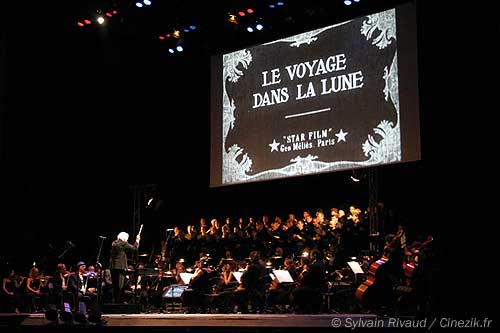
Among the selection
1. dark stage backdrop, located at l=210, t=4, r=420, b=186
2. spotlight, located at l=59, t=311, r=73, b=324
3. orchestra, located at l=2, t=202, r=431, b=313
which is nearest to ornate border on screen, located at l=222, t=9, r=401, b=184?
dark stage backdrop, located at l=210, t=4, r=420, b=186

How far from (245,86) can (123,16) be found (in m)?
2.68

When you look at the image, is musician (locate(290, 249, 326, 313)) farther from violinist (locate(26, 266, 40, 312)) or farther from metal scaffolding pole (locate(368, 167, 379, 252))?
violinist (locate(26, 266, 40, 312))

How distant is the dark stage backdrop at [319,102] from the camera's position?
9.82 metres

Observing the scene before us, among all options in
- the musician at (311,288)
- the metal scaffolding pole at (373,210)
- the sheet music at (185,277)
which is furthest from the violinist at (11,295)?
the metal scaffolding pole at (373,210)

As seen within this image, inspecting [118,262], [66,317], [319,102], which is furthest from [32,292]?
[66,317]

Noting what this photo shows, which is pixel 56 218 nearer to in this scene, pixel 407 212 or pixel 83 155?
pixel 83 155

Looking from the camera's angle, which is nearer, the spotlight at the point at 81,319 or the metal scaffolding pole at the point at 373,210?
the spotlight at the point at 81,319

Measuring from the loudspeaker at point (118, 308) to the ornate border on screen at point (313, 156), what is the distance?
2.68 metres

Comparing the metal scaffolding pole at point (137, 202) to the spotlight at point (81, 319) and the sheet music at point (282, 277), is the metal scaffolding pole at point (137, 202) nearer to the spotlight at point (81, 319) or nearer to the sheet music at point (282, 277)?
the sheet music at point (282, 277)

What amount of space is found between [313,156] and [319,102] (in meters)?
0.87

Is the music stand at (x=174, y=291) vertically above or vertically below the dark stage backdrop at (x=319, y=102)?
below

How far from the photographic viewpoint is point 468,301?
3.75 m

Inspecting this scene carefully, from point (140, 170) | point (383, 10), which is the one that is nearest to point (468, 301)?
point (383, 10)

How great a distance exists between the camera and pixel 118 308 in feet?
35.7
